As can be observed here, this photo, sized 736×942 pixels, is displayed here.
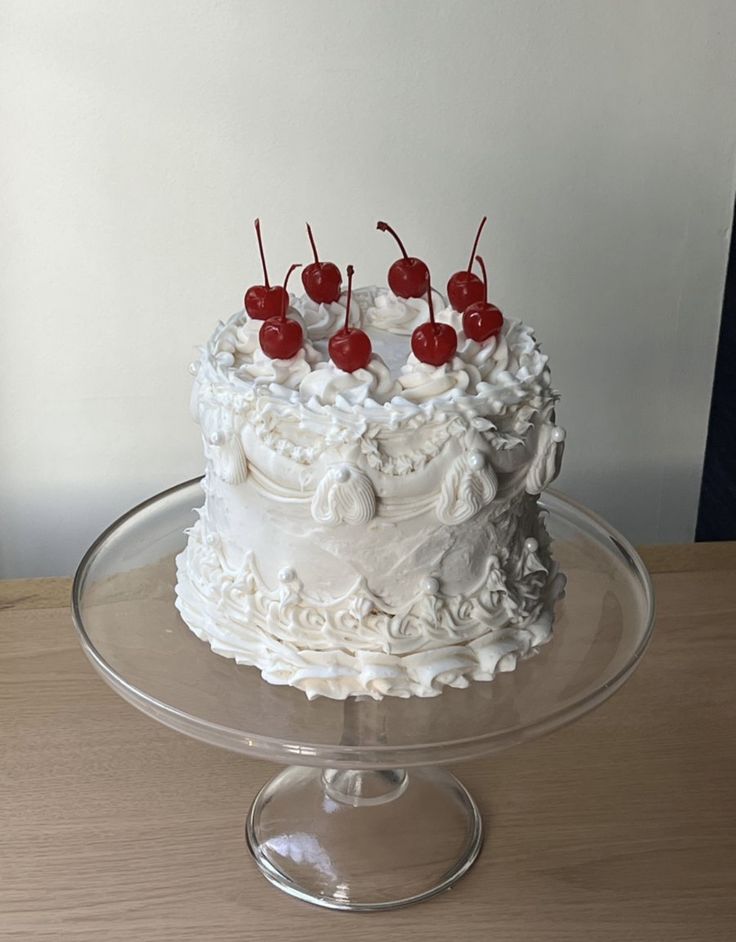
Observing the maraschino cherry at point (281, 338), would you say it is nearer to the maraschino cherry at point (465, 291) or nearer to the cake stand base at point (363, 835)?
the maraschino cherry at point (465, 291)

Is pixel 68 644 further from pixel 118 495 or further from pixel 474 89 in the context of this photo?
pixel 474 89

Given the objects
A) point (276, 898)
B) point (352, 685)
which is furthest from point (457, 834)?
point (352, 685)

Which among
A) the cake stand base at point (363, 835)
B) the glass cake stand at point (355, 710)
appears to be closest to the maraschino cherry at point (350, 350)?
the glass cake stand at point (355, 710)

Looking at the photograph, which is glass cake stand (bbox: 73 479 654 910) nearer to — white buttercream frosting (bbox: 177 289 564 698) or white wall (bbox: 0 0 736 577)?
white buttercream frosting (bbox: 177 289 564 698)

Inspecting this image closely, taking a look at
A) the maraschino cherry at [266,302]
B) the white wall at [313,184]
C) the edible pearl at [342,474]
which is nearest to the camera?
the edible pearl at [342,474]

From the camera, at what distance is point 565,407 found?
157 cm

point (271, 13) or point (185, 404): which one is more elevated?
point (271, 13)

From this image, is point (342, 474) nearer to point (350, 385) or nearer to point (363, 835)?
point (350, 385)

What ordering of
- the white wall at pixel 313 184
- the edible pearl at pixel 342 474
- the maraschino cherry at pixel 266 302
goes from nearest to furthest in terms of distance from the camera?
1. the edible pearl at pixel 342 474
2. the maraschino cherry at pixel 266 302
3. the white wall at pixel 313 184

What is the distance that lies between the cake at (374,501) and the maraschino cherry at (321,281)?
51 millimetres

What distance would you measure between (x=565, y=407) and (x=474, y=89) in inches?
16.7

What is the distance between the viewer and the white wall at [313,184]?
4.37 feet

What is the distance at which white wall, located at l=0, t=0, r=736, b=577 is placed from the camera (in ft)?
4.37

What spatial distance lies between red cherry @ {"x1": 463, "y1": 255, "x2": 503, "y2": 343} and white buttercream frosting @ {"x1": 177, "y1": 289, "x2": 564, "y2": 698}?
0.5 inches
